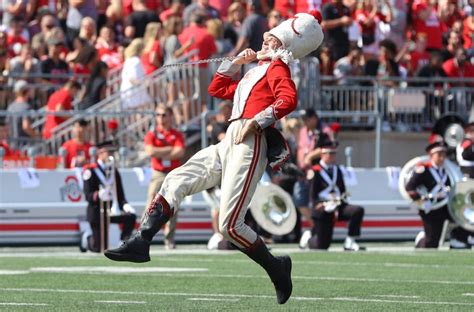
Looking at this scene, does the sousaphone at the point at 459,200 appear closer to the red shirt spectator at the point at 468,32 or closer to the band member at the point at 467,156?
the band member at the point at 467,156

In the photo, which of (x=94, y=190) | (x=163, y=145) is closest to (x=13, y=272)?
(x=94, y=190)

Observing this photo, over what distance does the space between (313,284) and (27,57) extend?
11.6 meters

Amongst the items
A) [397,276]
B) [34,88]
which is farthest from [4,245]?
[397,276]

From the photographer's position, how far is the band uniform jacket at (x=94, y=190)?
19.6 m

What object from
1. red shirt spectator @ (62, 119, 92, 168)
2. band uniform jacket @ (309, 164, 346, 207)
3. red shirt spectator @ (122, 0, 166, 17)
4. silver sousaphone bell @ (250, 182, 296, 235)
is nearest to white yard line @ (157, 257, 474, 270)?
band uniform jacket @ (309, 164, 346, 207)

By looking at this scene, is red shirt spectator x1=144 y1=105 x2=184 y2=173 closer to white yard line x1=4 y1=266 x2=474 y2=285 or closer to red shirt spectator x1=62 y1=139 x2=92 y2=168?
red shirt spectator x1=62 y1=139 x2=92 y2=168

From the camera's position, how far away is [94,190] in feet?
64.4

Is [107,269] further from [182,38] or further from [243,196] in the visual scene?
[182,38]

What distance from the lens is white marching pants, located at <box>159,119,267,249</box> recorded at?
34.9ft

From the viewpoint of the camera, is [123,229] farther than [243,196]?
Yes

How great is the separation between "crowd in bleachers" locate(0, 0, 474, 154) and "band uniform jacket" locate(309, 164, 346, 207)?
3485mm

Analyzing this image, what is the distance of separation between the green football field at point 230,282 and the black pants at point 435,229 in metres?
1.30

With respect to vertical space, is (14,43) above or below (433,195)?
above

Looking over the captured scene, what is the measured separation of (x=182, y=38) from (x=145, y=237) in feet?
43.0
